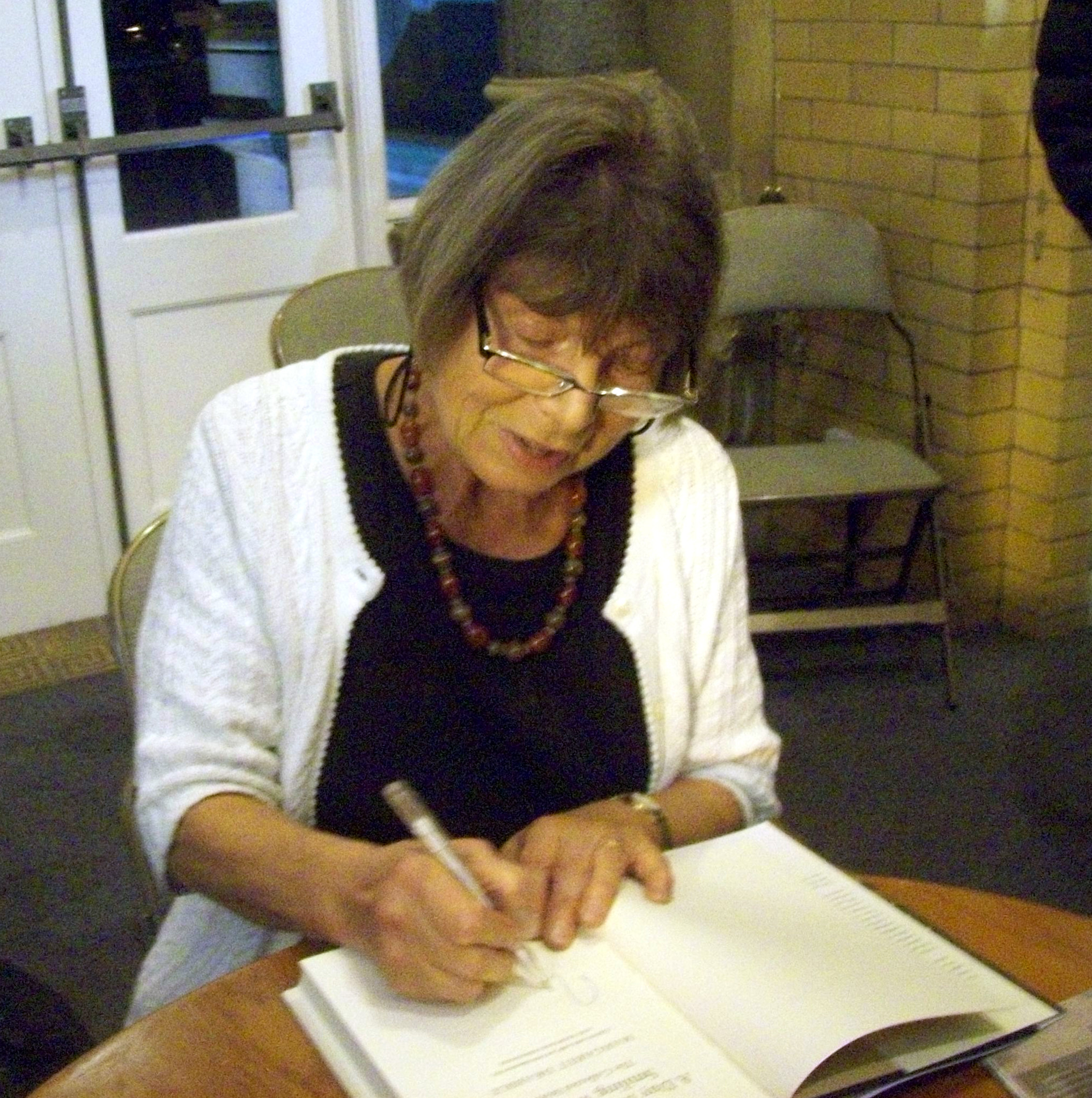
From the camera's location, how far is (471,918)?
3.17ft

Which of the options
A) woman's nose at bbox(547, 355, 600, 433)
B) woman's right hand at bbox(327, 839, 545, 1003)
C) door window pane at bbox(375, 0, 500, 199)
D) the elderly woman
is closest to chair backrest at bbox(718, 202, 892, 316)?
door window pane at bbox(375, 0, 500, 199)

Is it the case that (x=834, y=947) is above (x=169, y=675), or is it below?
below

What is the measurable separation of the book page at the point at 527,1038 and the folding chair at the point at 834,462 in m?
2.03

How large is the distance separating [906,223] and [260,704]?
8.44 ft

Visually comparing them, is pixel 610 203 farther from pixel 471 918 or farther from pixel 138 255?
pixel 138 255

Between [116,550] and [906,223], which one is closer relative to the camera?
[906,223]

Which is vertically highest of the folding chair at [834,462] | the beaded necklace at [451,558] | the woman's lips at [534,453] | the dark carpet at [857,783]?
the woman's lips at [534,453]

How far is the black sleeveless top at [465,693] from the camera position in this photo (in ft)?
4.25

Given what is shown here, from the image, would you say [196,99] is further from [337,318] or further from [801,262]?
[801,262]

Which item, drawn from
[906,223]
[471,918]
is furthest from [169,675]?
[906,223]

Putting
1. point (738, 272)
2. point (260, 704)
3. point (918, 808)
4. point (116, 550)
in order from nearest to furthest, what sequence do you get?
point (260, 704), point (918, 808), point (738, 272), point (116, 550)

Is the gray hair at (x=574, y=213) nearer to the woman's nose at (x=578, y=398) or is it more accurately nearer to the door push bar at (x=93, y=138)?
the woman's nose at (x=578, y=398)

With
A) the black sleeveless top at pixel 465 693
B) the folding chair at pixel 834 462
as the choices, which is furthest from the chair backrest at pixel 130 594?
the folding chair at pixel 834 462

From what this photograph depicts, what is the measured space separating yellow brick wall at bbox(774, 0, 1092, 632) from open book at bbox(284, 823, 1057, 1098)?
247 centimetres
